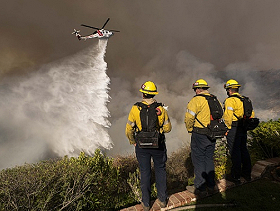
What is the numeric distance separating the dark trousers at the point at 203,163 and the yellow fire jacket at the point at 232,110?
84 centimetres

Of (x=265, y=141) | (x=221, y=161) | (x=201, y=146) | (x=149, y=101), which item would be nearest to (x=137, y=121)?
(x=149, y=101)

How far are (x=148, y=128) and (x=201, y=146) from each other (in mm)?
1621

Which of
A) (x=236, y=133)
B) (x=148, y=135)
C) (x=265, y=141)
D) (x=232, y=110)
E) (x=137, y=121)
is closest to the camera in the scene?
(x=148, y=135)

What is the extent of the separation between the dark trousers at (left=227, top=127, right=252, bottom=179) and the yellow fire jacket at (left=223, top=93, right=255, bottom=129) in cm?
34

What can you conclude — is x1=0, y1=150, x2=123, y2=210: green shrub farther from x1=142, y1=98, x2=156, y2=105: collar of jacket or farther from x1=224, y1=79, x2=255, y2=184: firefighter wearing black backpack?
x1=224, y1=79, x2=255, y2=184: firefighter wearing black backpack

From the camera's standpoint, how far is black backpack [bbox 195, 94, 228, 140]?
386 cm

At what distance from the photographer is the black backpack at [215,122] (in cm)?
386

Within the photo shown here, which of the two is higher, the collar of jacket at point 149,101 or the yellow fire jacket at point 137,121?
the collar of jacket at point 149,101

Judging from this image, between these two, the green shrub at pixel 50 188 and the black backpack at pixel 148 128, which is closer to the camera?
the green shrub at pixel 50 188

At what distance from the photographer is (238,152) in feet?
14.5

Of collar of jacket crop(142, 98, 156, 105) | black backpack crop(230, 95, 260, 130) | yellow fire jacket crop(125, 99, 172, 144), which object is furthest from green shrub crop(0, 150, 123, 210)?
black backpack crop(230, 95, 260, 130)

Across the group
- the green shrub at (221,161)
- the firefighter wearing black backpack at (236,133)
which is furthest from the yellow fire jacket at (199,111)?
the green shrub at (221,161)

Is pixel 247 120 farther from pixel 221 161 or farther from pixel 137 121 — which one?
pixel 137 121

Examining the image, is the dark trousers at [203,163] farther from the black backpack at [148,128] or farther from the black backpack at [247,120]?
the black backpack at [148,128]
